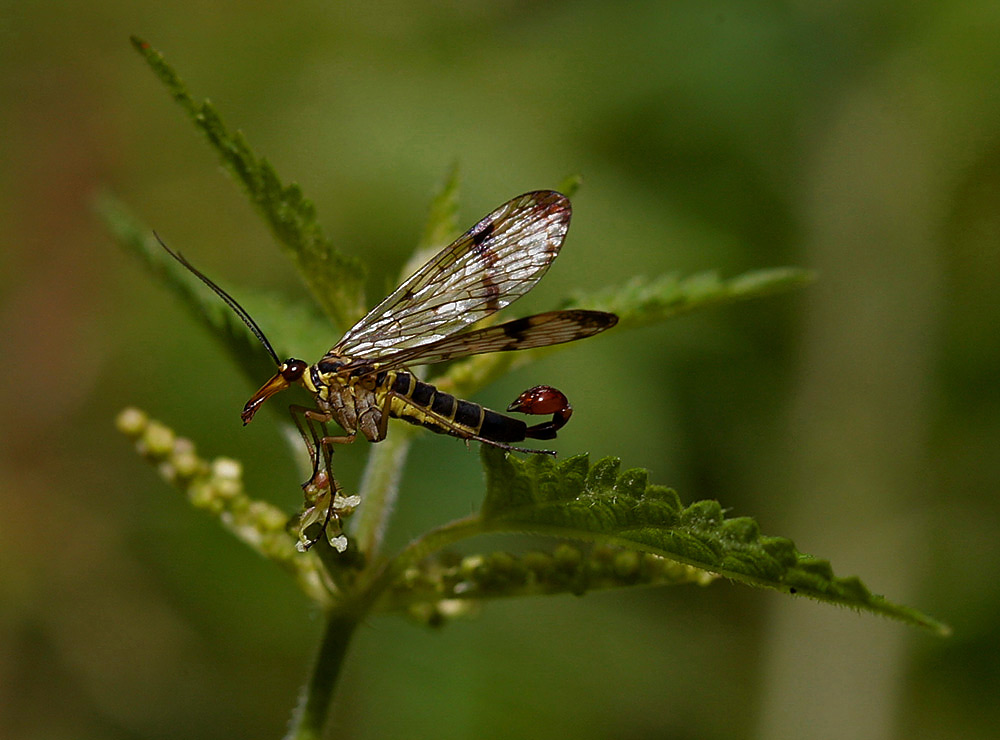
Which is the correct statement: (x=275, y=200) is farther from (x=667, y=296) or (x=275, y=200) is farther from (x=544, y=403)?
(x=667, y=296)

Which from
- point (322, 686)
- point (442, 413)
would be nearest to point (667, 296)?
point (442, 413)

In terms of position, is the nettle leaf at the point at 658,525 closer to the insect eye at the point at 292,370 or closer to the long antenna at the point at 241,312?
the insect eye at the point at 292,370

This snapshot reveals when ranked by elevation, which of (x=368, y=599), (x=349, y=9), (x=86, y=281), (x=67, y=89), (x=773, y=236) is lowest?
(x=368, y=599)

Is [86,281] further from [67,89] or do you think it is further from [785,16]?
[785,16]

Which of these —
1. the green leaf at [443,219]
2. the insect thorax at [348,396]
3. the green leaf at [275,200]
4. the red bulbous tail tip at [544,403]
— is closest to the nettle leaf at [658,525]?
the red bulbous tail tip at [544,403]

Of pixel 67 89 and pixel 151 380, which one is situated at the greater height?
pixel 67 89

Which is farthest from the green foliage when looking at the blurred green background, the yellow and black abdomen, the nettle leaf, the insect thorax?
the blurred green background

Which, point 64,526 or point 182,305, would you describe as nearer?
point 182,305

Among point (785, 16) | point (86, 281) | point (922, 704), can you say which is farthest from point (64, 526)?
point (785, 16)
